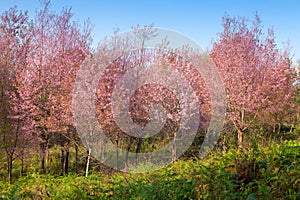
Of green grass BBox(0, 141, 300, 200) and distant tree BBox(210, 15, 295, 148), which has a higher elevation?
distant tree BBox(210, 15, 295, 148)

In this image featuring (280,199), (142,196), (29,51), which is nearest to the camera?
(280,199)

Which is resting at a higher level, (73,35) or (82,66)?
(73,35)

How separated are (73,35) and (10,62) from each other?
2.84 meters

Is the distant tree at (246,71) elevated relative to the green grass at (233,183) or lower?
elevated

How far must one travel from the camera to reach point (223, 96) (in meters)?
12.8

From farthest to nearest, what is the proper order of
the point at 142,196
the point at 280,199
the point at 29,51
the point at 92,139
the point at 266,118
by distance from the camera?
the point at 266,118, the point at 29,51, the point at 92,139, the point at 142,196, the point at 280,199

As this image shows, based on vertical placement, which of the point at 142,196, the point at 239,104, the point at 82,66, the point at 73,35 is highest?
the point at 73,35

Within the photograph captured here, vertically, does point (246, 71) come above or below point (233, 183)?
above

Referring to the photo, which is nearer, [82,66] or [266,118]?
[82,66]

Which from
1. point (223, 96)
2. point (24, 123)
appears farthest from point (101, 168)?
point (223, 96)

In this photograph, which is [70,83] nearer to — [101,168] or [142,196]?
[101,168]

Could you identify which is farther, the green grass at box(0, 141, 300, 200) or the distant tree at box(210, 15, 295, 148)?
the distant tree at box(210, 15, 295, 148)

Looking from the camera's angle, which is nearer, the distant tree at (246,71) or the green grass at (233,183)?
the green grass at (233,183)

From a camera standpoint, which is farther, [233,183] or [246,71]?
[246,71]
